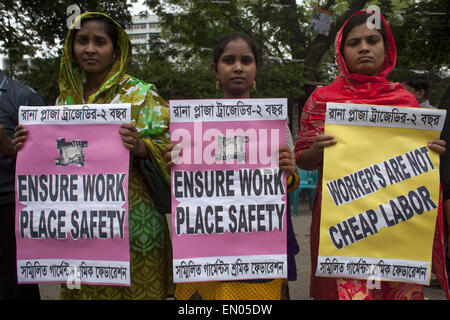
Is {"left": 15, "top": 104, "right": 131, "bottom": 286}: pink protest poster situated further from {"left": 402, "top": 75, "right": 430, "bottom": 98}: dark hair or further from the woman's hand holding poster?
{"left": 402, "top": 75, "right": 430, "bottom": 98}: dark hair

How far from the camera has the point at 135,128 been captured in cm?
185

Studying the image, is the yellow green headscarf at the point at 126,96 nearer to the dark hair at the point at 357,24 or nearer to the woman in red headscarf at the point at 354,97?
the woman in red headscarf at the point at 354,97

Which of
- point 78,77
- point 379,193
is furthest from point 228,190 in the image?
point 78,77

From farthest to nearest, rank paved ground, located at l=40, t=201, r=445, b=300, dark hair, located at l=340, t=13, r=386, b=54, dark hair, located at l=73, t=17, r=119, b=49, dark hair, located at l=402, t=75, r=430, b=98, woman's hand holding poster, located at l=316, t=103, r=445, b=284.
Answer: dark hair, located at l=402, t=75, r=430, b=98
paved ground, located at l=40, t=201, r=445, b=300
dark hair, located at l=73, t=17, r=119, b=49
dark hair, located at l=340, t=13, r=386, b=54
woman's hand holding poster, located at l=316, t=103, r=445, b=284

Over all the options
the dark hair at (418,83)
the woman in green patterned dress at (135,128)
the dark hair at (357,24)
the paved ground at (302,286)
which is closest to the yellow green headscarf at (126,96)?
the woman in green patterned dress at (135,128)

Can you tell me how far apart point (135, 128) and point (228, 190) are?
0.56 meters

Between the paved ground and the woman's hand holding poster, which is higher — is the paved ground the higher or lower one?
Answer: the lower one

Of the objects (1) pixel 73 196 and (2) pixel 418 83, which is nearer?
(1) pixel 73 196

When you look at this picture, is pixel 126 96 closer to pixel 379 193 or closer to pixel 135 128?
Answer: pixel 135 128

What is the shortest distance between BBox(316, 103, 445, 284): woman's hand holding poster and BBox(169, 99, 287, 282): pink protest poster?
0.24 meters

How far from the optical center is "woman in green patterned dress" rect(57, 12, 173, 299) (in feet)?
6.37

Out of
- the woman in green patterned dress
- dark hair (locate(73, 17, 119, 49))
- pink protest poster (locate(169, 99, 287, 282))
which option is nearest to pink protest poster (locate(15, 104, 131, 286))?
the woman in green patterned dress
